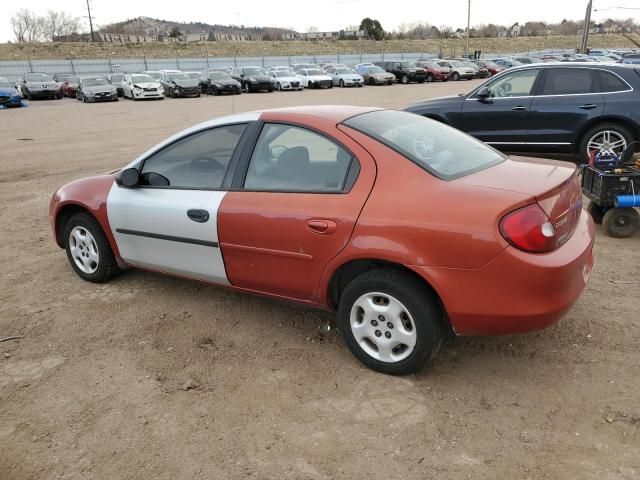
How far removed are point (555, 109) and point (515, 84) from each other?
789 mm

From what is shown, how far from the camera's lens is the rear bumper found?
2.79 metres

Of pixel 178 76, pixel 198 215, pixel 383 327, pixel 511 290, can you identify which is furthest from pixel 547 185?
pixel 178 76

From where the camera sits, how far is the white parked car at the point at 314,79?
33000 millimetres

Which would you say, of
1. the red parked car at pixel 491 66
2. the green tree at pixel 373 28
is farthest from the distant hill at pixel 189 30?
the red parked car at pixel 491 66

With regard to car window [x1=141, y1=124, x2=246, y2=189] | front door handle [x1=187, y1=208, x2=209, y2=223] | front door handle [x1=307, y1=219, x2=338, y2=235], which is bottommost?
front door handle [x1=187, y1=208, x2=209, y2=223]

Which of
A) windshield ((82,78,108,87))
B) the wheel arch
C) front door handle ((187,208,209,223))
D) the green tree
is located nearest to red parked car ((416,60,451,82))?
windshield ((82,78,108,87))

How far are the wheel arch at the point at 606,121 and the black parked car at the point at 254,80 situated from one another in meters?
24.9

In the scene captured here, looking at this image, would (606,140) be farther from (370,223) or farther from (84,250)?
(84,250)

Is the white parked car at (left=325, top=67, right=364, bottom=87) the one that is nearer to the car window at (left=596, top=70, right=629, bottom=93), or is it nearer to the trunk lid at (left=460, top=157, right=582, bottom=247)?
the car window at (left=596, top=70, right=629, bottom=93)

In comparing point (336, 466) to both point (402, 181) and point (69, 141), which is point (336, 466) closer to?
point (402, 181)

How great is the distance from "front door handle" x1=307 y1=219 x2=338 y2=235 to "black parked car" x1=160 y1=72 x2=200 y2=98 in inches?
1091

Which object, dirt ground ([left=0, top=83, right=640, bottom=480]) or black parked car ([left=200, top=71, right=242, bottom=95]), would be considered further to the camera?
black parked car ([left=200, top=71, right=242, bottom=95])

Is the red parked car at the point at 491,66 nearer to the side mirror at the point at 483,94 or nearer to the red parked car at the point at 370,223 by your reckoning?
the side mirror at the point at 483,94

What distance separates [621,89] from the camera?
784 cm
